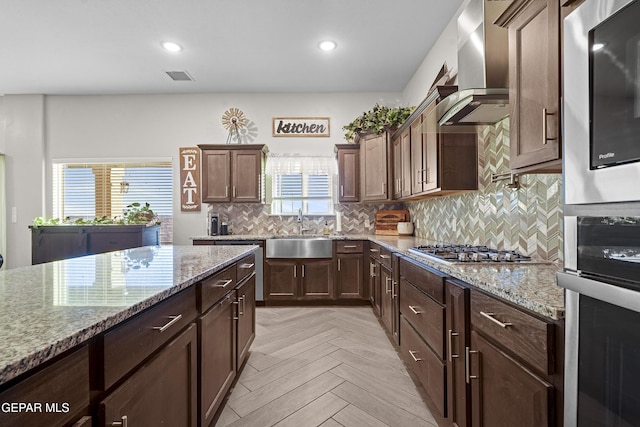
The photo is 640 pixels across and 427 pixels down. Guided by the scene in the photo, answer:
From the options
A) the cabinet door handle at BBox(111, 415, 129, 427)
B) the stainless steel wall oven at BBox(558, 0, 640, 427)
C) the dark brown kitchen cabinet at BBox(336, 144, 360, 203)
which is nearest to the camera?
the stainless steel wall oven at BBox(558, 0, 640, 427)

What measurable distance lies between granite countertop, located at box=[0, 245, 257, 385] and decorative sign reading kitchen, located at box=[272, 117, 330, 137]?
3.48 meters

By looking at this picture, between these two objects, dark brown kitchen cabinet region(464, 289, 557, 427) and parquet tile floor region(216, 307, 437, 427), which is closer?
dark brown kitchen cabinet region(464, 289, 557, 427)

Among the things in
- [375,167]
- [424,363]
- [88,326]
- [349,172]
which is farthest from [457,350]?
[349,172]

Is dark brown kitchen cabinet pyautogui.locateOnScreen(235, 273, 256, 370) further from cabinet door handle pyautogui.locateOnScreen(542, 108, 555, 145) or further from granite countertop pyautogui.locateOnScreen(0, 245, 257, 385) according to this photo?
cabinet door handle pyautogui.locateOnScreen(542, 108, 555, 145)

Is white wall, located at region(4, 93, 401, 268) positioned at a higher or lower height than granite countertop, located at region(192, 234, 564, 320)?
higher

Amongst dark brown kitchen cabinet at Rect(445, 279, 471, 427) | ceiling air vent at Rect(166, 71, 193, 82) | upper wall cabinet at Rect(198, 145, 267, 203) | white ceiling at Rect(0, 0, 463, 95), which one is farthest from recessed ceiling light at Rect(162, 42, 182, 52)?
dark brown kitchen cabinet at Rect(445, 279, 471, 427)

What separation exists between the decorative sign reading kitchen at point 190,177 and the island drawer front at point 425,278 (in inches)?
142

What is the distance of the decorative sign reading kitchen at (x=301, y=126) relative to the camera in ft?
16.3

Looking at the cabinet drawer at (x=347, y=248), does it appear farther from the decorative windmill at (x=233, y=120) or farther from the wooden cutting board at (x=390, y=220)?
the decorative windmill at (x=233, y=120)

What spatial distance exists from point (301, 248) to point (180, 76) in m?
2.80

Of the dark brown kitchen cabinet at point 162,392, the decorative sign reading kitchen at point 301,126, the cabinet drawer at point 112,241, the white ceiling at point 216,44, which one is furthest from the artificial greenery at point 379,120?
the dark brown kitchen cabinet at point 162,392

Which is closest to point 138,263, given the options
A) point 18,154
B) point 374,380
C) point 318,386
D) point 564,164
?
point 318,386

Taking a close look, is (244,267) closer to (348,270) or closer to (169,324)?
(169,324)

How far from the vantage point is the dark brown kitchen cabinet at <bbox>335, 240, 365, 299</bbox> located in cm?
419
